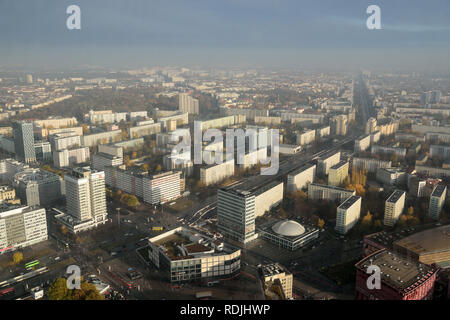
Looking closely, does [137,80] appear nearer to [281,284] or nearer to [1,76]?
[1,76]

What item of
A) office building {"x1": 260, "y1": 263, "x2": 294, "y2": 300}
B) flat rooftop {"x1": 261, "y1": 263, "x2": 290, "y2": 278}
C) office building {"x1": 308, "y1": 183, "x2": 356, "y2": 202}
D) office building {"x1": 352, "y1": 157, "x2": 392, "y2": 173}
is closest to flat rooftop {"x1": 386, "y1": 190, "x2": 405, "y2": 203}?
office building {"x1": 308, "y1": 183, "x2": 356, "y2": 202}

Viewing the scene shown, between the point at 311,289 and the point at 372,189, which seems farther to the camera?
the point at 372,189

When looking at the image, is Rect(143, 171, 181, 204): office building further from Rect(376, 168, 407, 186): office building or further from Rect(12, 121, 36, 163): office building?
Rect(12, 121, 36, 163): office building

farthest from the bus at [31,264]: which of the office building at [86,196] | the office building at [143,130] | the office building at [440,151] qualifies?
the office building at [440,151]

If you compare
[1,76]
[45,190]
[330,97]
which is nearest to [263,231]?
[45,190]

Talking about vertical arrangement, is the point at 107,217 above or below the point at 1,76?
below

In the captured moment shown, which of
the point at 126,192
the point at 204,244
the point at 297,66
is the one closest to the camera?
the point at 204,244

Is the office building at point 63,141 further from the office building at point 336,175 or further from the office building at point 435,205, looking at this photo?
the office building at point 435,205

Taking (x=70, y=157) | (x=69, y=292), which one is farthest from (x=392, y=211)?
(x=70, y=157)
